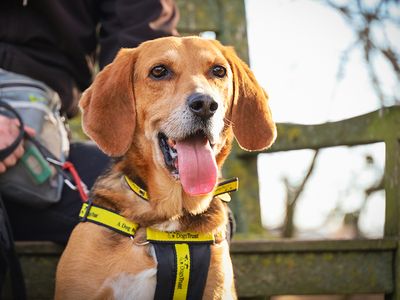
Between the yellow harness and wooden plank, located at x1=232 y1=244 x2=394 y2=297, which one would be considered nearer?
the yellow harness

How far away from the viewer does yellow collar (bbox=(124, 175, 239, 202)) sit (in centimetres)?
269

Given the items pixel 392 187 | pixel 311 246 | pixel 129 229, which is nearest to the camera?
pixel 129 229

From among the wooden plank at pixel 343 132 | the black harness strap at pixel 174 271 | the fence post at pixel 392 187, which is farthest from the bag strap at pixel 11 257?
the fence post at pixel 392 187

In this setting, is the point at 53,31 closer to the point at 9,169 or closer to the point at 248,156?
the point at 9,169

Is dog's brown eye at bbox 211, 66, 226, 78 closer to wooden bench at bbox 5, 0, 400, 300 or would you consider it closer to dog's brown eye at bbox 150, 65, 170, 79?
dog's brown eye at bbox 150, 65, 170, 79

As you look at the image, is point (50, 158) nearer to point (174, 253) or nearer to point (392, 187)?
point (174, 253)

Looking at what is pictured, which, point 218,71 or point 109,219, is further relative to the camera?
point 218,71

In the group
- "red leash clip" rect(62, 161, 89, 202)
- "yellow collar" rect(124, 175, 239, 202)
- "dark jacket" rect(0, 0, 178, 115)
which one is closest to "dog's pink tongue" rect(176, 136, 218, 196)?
"yellow collar" rect(124, 175, 239, 202)

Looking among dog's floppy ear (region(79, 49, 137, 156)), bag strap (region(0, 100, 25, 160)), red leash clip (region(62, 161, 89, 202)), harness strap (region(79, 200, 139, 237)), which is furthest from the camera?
red leash clip (region(62, 161, 89, 202))

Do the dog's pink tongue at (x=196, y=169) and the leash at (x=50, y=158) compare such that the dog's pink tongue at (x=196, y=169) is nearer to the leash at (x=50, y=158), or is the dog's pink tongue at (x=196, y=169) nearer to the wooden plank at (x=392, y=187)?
the leash at (x=50, y=158)

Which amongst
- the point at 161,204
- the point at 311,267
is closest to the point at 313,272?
the point at 311,267

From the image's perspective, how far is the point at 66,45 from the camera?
3469mm

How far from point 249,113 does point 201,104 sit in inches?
17.1

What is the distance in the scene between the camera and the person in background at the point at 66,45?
3205 mm
